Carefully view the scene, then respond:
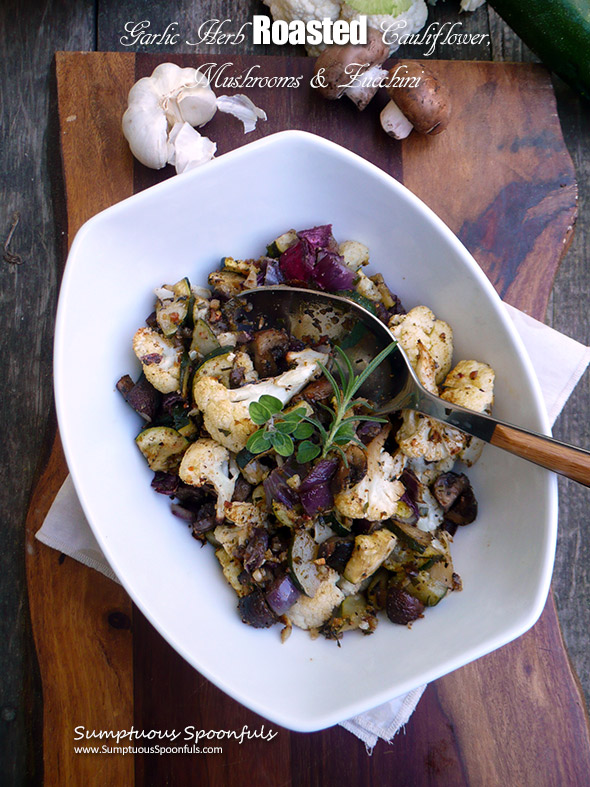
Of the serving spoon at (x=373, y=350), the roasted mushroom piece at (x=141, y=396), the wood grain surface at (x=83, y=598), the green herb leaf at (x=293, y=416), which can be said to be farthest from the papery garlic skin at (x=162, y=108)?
the green herb leaf at (x=293, y=416)

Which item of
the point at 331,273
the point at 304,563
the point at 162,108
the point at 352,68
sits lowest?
the point at 304,563

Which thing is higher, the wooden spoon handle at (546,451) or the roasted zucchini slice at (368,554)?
the wooden spoon handle at (546,451)

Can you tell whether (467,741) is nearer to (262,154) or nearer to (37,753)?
(37,753)

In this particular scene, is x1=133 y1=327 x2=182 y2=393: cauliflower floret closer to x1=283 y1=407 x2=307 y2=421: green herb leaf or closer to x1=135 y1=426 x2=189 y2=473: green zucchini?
x1=135 y1=426 x2=189 y2=473: green zucchini

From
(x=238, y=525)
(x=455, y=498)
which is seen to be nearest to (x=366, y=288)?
(x=455, y=498)

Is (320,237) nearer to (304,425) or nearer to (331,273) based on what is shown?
(331,273)

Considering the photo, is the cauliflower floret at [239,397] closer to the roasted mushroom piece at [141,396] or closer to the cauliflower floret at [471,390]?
the roasted mushroom piece at [141,396]

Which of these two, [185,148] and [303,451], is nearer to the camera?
[303,451]
